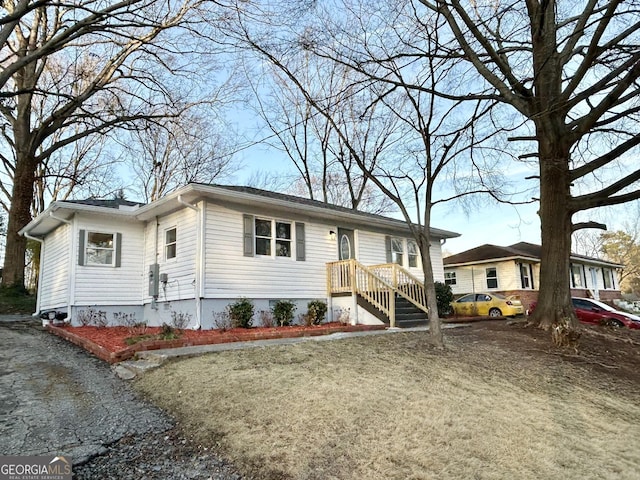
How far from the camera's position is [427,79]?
7871 millimetres

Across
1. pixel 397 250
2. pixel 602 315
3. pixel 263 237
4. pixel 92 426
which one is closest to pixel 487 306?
pixel 602 315

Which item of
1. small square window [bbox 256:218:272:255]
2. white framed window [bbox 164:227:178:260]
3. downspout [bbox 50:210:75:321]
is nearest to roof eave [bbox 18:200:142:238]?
downspout [bbox 50:210:75:321]

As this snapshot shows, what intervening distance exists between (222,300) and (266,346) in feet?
11.2

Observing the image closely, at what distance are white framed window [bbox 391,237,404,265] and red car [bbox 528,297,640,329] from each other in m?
4.91

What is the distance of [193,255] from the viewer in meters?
10.3

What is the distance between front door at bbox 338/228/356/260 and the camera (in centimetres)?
1337

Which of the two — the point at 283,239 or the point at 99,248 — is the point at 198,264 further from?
the point at 99,248

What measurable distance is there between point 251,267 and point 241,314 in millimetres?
1444

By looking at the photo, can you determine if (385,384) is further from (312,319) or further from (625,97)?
(625,97)

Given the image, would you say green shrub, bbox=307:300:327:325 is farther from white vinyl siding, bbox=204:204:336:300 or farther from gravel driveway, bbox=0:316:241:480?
gravel driveway, bbox=0:316:241:480

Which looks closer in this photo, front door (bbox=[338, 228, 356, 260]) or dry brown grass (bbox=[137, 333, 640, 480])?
dry brown grass (bbox=[137, 333, 640, 480])

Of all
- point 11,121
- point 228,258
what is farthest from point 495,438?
point 11,121

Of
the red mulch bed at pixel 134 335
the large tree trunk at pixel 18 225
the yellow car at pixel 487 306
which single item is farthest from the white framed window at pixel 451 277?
the large tree trunk at pixel 18 225

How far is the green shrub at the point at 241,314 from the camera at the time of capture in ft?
32.5
